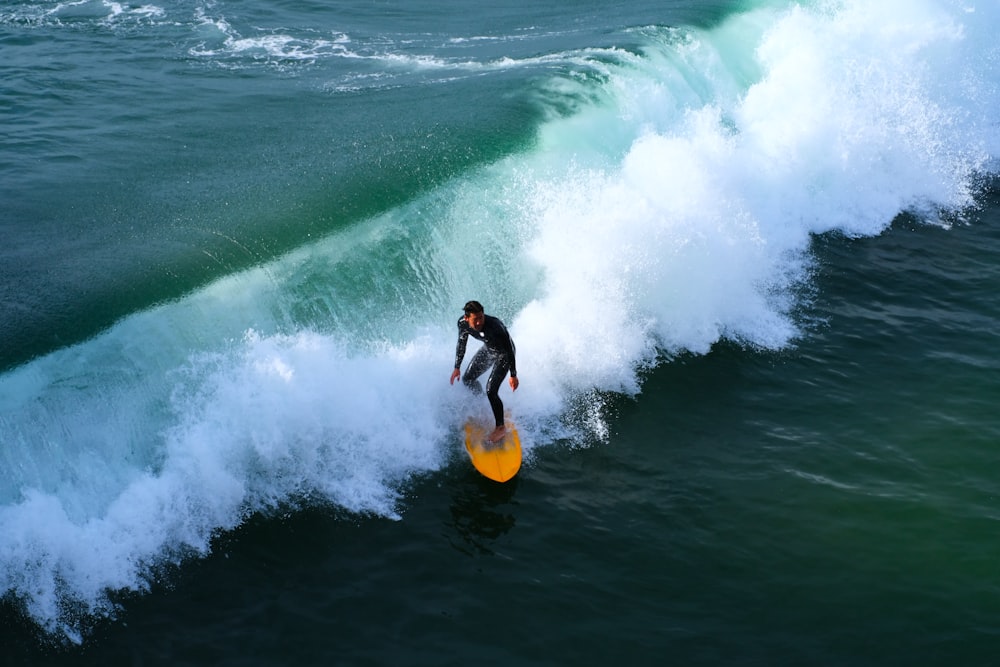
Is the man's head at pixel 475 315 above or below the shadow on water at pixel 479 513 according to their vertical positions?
above

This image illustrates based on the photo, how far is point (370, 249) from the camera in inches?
550

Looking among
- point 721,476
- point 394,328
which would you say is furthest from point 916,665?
point 394,328

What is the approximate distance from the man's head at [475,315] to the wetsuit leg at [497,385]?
733 mm

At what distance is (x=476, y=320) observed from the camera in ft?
38.3

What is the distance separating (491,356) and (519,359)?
1134 mm

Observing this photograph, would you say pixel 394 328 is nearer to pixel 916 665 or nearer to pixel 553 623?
pixel 553 623

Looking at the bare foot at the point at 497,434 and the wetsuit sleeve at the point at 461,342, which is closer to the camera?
the wetsuit sleeve at the point at 461,342

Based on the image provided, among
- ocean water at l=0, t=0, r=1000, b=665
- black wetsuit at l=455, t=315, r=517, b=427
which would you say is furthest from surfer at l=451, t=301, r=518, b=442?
ocean water at l=0, t=0, r=1000, b=665

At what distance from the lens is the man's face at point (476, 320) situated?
38.2ft

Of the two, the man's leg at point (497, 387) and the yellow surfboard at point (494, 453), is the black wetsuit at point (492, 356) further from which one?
the yellow surfboard at point (494, 453)

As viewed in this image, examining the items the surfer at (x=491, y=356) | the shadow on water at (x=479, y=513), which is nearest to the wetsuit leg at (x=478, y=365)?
the surfer at (x=491, y=356)

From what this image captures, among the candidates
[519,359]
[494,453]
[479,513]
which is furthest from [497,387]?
[479,513]

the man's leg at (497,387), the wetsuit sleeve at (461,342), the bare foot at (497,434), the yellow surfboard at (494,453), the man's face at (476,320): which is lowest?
the yellow surfboard at (494,453)

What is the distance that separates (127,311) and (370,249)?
3.64 m
